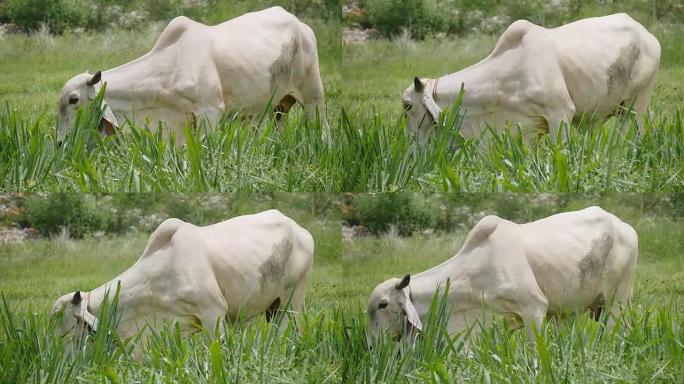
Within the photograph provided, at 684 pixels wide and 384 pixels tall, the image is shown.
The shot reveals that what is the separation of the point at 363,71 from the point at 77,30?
1.40 m

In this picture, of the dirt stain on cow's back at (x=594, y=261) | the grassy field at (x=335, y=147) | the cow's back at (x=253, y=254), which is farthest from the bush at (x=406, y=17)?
the dirt stain on cow's back at (x=594, y=261)

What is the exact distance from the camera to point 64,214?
7.92 metres

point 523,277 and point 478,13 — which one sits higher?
point 478,13

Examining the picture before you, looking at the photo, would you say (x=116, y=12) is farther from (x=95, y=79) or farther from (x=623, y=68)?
(x=623, y=68)

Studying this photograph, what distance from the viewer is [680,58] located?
8.09 metres

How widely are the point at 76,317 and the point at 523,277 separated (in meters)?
2.07

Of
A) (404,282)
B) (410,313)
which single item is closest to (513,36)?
(404,282)

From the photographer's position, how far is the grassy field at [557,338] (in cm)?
747

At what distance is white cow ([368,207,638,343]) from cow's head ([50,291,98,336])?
130 centimetres

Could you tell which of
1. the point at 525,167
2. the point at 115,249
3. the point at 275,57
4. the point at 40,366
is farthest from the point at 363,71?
the point at 40,366

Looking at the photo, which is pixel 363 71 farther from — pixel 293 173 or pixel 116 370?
pixel 116 370

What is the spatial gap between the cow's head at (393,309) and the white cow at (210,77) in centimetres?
89

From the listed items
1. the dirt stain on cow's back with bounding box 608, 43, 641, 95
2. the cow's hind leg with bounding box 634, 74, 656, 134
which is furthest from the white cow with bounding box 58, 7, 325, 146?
the cow's hind leg with bounding box 634, 74, 656, 134

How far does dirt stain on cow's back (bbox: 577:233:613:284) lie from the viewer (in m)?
7.81
